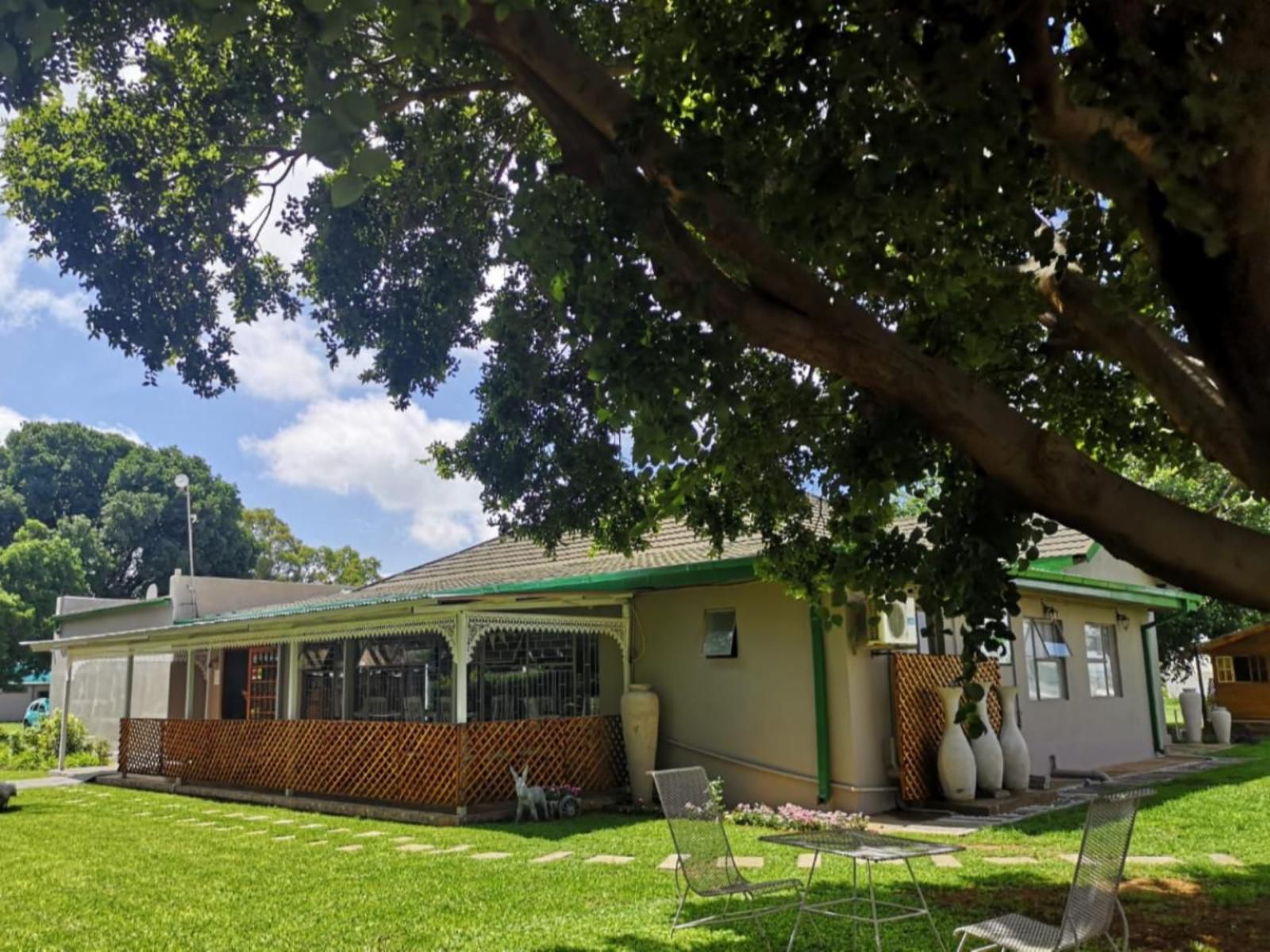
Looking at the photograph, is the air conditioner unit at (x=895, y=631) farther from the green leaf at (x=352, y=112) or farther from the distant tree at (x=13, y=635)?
the distant tree at (x=13, y=635)

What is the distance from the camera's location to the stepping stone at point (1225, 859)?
8.00 meters

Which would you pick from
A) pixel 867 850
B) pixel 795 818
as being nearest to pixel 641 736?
pixel 795 818

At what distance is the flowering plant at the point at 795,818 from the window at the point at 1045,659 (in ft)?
16.1

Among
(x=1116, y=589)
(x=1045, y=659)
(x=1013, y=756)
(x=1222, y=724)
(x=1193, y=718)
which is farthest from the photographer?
(x=1193, y=718)

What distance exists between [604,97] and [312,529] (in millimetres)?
49046

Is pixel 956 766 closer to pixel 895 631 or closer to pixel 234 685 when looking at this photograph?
pixel 895 631

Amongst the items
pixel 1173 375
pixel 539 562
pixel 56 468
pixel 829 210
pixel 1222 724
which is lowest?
pixel 1222 724

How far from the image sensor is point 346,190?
2.52 m

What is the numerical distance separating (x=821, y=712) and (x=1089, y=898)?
21.1 ft

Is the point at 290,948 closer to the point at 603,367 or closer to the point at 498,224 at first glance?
the point at 603,367

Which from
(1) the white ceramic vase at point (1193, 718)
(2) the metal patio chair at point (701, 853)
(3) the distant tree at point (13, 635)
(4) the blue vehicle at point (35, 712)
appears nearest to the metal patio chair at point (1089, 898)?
(2) the metal patio chair at point (701, 853)

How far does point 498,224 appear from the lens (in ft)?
29.2

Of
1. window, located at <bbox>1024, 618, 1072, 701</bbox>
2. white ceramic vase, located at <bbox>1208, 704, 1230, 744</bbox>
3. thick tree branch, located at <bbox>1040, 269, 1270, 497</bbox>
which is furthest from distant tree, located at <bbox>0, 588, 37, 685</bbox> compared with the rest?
thick tree branch, located at <bbox>1040, 269, 1270, 497</bbox>

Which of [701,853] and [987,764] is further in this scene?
[987,764]
